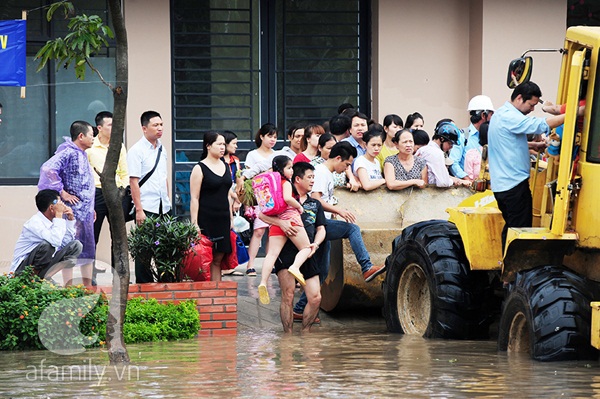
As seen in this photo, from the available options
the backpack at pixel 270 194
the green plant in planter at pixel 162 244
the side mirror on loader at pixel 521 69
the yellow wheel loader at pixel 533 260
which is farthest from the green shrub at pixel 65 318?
the side mirror on loader at pixel 521 69

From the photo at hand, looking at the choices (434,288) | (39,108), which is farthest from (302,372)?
(39,108)

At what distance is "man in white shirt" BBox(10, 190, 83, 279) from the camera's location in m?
11.9

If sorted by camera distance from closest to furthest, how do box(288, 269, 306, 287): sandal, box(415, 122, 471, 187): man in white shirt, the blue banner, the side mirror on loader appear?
the side mirror on loader < box(288, 269, 306, 287): sandal < box(415, 122, 471, 187): man in white shirt < the blue banner

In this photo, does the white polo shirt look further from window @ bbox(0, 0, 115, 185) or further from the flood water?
window @ bbox(0, 0, 115, 185)

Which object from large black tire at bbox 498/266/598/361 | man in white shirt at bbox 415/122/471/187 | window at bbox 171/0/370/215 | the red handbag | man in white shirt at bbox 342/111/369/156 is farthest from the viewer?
window at bbox 171/0/370/215

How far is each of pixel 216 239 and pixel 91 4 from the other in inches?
198

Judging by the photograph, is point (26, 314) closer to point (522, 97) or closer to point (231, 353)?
point (231, 353)

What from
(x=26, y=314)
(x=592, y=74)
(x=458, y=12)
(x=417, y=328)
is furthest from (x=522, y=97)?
(x=458, y=12)

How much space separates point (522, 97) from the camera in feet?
33.2

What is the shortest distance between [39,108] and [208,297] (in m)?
5.51

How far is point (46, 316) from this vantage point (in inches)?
424

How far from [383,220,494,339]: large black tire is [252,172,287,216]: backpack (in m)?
1.18

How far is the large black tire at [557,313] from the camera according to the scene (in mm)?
9031

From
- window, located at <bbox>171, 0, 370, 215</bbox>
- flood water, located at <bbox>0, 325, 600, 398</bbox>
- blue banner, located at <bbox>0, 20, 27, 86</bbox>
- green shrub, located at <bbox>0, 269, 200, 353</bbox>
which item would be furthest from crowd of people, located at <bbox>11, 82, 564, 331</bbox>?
window, located at <bbox>171, 0, 370, 215</bbox>
